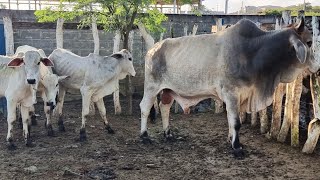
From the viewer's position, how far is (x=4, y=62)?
279 inches

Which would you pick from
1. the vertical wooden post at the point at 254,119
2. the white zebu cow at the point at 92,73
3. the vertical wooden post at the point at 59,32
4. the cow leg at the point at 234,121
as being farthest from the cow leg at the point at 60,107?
the vertical wooden post at the point at 254,119

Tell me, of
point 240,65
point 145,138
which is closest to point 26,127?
point 145,138

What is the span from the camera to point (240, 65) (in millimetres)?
6348

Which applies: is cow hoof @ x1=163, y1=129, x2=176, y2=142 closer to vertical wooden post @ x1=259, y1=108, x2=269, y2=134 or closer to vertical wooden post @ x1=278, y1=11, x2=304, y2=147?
vertical wooden post @ x1=259, y1=108, x2=269, y2=134

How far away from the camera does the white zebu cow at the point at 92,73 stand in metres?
7.60

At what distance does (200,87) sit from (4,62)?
127 inches

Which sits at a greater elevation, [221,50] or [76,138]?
[221,50]

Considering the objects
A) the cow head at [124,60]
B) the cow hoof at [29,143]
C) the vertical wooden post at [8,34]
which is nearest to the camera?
the cow hoof at [29,143]

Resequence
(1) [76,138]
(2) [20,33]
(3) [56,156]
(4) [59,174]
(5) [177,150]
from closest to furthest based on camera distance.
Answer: (4) [59,174], (3) [56,156], (5) [177,150], (1) [76,138], (2) [20,33]

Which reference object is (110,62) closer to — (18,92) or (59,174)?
(18,92)

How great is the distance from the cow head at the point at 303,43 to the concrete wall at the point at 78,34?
4.97 metres

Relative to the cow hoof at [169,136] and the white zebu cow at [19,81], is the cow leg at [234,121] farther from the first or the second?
the white zebu cow at [19,81]

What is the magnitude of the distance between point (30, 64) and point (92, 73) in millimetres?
1355

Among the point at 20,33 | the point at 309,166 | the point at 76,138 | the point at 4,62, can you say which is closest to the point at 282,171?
the point at 309,166
